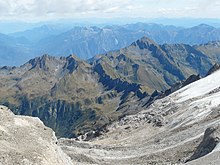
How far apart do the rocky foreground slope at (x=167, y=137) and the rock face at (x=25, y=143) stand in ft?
45.2

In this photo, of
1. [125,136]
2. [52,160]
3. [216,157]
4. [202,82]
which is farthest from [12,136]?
[202,82]

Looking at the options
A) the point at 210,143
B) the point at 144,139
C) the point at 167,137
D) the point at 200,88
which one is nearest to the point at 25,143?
the point at 210,143

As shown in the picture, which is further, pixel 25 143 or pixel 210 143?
pixel 210 143

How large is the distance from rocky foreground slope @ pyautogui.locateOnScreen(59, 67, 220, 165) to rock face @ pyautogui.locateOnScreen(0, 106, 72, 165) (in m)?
13.8

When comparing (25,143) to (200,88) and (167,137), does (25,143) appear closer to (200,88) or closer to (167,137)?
(167,137)

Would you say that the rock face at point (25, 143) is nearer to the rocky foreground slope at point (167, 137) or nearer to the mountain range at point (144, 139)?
the mountain range at point (144, 139)

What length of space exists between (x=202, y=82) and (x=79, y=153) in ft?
231

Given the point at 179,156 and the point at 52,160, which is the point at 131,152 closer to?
the point at 179,156

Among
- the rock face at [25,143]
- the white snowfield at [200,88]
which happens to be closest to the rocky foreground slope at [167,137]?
the white snowfield at [200,88]

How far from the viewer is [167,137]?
Answer: 67.6 meters

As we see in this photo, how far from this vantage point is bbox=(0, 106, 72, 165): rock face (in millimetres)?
31109

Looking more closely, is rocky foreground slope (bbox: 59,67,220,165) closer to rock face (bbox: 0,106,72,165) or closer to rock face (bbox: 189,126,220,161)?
rock face (bbox: 189,126,220,161)

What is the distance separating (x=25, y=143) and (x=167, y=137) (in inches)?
1468

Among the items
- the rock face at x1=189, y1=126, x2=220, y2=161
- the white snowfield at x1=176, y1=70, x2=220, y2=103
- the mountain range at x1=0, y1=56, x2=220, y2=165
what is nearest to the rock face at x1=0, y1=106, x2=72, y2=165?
the mountain range at x1=0, y1=56, x2=220, y2=165
